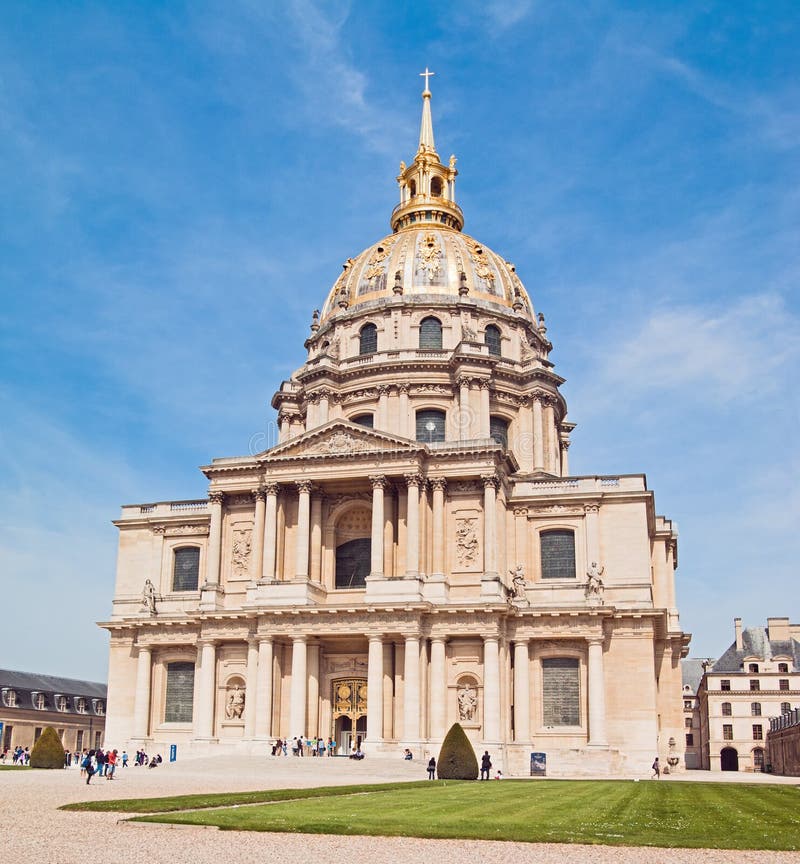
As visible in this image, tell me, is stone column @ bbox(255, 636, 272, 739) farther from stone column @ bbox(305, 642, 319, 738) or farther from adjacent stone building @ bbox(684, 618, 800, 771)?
adjacent stone building @ bbox(684, 618, 800, 771)

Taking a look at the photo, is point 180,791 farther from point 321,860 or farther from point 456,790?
point 321,860

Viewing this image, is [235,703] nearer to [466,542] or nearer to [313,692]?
[313,692]

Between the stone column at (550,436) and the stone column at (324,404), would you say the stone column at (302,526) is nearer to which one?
the stone column at (324,404)

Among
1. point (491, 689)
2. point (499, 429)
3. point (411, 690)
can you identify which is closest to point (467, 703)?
point (491, 689)

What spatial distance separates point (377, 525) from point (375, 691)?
9.06m

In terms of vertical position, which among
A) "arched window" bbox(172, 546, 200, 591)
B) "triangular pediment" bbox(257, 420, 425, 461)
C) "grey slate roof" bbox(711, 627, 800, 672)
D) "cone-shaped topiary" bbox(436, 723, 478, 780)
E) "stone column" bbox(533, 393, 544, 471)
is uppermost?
"stone column" bbox(533, 393, 544, 471)

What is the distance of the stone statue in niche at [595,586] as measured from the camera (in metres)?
57.4

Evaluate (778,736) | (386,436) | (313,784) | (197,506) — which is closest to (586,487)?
(386,436)

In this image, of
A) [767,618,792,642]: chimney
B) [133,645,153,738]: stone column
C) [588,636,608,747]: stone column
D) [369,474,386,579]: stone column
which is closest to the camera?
[588,636,608,747]: stone column

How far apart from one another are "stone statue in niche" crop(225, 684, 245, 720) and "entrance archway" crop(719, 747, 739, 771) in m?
64.3

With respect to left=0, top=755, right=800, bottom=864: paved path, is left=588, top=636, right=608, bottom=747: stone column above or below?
above

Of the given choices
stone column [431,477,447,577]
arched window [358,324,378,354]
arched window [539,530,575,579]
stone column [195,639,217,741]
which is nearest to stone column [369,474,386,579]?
stone column [431,477,447,577]

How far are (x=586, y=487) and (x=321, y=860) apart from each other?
1817 inches

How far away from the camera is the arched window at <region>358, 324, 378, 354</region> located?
250 feet
